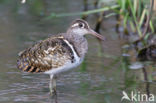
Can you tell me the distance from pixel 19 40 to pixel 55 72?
3.38 meters

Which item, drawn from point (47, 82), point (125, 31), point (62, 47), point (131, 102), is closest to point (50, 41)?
point (62, 47)

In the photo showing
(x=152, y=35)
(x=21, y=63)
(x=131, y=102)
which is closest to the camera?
(x=131, y=102)

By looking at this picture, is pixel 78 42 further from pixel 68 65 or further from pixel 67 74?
pixel 67 74

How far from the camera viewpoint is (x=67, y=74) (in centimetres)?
751

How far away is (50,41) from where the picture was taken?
6.45 meters

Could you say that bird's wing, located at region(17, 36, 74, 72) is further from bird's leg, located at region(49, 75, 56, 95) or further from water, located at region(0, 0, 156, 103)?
water, located at region(0, 0, 156, 103)

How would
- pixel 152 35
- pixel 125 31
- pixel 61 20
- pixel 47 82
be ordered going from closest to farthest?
pixel 47 82, pixel 152 35, pixel 125 31, pixel 61 20

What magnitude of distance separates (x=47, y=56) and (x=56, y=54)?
5.9 inches

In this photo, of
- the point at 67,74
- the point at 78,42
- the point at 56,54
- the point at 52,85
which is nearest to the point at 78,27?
the point at 78,42

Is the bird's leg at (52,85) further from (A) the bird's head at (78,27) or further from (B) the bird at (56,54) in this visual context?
(A) the bird's head at (78,27)

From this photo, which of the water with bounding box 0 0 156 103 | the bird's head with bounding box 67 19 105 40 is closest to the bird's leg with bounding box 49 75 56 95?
the water with bounding box 0 0 156 103

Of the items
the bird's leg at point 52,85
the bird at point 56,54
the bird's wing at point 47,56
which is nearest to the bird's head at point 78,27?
the bird at point 56,54

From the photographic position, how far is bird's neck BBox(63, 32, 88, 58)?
21.4 ft

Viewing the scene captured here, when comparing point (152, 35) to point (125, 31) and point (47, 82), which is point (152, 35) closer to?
point (125, 31)
